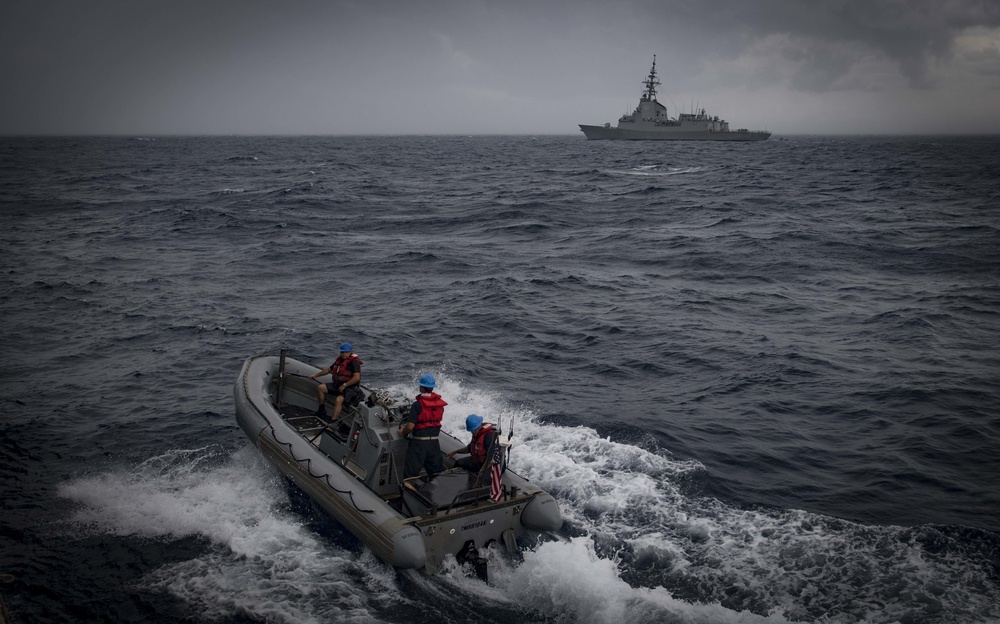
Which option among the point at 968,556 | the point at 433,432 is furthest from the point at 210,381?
the point at 968,556

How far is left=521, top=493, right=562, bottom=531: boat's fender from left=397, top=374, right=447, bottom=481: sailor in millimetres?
1450

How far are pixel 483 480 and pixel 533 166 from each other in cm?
7175

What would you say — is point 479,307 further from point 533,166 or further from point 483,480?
point 533,166

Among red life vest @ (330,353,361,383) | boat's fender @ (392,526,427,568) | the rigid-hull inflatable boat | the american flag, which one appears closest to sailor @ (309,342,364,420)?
red life vest @ (330,353,361,383)

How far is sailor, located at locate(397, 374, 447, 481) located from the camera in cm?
969

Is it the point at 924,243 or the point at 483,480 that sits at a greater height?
the point at 924,243

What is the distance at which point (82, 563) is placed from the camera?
9.26m

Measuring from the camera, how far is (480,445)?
31.8 ft

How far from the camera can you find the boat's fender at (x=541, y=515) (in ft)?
30.7

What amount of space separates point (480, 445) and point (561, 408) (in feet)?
16.1

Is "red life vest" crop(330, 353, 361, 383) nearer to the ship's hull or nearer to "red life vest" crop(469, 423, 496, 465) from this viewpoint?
"red life vest" crop(469, 423, 496, 465)

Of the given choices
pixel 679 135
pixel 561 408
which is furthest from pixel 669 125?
pixel 561 408

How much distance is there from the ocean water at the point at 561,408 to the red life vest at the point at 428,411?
1.95 m

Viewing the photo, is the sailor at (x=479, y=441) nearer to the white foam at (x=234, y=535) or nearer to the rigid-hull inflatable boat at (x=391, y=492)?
the rigid-hull inflatable boat at (x=391, y=492)
